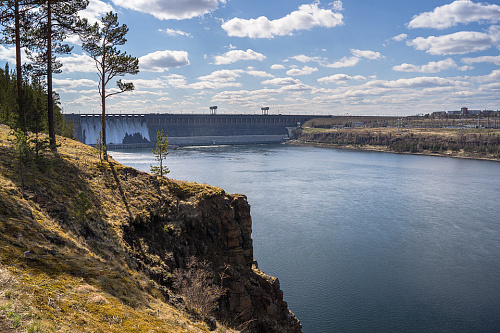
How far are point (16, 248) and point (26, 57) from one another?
66.3 feet

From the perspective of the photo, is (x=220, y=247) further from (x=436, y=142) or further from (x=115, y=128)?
(x=115, y=128)

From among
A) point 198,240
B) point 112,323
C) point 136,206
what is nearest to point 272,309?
point 198,240

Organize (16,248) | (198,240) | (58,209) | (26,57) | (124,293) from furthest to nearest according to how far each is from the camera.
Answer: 1. (26,57)
2. (198,240)
3. (58,209)
4. (124,293)
5. (16,248)

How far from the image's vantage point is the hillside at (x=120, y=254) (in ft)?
26.9

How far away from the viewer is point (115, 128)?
173625mm

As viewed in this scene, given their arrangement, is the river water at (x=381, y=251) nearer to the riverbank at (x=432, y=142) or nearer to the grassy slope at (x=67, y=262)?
the grassy slope at (x=67, y=262)

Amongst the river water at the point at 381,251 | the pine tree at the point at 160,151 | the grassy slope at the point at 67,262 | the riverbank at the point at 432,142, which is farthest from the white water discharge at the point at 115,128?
the grassy slope at the point at 67,262

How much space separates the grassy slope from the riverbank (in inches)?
5898

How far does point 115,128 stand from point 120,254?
171 meters

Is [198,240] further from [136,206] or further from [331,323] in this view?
[331,323]

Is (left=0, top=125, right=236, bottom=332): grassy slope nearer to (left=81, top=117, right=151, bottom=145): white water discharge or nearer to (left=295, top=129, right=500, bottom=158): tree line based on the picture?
(left=295, top=129, right=500, bottom=158): tree line

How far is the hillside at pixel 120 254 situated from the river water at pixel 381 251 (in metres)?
8.10

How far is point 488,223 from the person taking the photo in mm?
49375

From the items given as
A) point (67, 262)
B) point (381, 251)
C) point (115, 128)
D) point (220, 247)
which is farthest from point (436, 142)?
point (67, 262)
